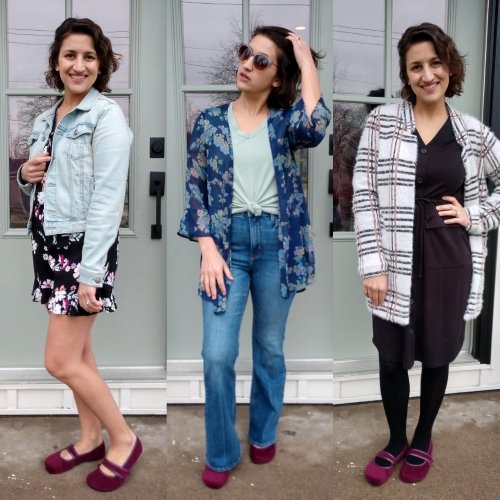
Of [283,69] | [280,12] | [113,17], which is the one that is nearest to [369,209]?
[283,69]

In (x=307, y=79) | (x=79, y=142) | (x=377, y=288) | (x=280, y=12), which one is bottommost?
(x=377, y=288)

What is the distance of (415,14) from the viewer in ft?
7.45

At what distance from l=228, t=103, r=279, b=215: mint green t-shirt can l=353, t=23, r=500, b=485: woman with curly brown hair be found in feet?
1.06

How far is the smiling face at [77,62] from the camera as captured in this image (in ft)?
5.81

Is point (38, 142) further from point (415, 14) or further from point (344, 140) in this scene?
point (415, 14)

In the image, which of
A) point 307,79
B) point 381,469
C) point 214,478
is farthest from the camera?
point 381,469

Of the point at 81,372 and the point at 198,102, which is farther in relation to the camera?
the point at 198,102

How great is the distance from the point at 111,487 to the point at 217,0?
1872 mm

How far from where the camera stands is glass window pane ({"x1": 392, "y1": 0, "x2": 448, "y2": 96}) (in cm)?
226

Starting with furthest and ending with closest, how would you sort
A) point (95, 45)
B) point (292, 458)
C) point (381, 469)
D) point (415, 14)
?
point (415, 14)
point (292, 458)
point (381, 469)
point (95, 45)

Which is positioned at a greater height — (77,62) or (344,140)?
(77,62)

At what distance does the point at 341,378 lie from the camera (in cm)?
252

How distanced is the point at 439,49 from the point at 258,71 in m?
0.58

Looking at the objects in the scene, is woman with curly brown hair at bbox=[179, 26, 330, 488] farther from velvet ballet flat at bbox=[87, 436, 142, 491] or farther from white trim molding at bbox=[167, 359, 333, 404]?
white trim molding at bbox=[167, 359, 333, 404]
